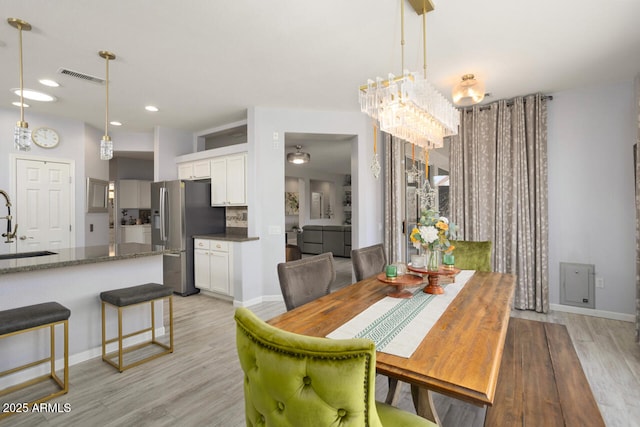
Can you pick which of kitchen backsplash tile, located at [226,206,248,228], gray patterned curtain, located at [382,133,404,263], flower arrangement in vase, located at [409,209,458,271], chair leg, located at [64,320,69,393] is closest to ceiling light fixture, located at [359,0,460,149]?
flower arrangement in vase, located at [409,209,458,271]

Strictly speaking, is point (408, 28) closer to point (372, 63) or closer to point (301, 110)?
point (372, 63)

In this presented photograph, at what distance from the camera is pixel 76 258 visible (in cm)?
239

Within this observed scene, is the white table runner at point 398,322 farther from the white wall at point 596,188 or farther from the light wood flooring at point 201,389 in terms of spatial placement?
the white wall at point 596,188

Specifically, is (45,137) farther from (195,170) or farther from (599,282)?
(599,282)

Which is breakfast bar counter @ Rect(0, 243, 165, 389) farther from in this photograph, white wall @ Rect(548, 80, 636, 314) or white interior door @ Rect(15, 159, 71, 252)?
white wall @ Rect(548, 80, 636, 314)

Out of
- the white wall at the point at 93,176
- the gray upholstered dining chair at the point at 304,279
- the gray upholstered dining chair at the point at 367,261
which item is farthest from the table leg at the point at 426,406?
the white wall at the point at 93,176

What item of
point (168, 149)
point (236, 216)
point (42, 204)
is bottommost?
point (236, 216)

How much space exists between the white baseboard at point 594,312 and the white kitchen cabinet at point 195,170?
5021 millimetres

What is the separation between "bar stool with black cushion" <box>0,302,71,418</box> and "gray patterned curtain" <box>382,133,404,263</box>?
3.73m

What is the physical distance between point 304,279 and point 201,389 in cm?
111

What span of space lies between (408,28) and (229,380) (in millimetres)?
2950

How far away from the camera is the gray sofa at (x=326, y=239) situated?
8.10 m

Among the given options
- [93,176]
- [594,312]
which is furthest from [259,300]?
[594,312]

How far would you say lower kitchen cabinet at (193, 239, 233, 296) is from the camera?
13.9 ft
